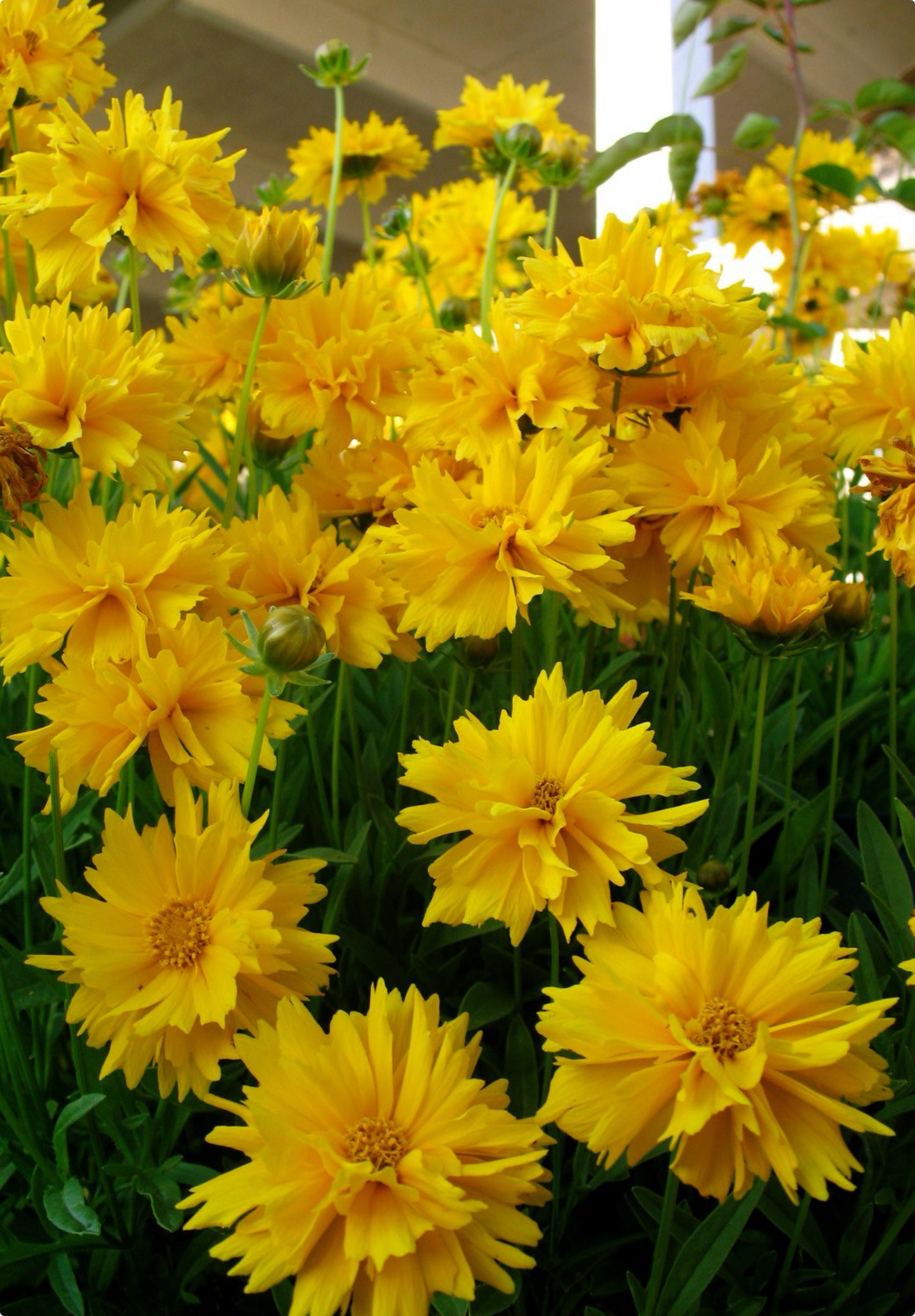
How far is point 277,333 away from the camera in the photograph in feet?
1.63

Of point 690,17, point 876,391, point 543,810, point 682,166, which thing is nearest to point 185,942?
point 543,810

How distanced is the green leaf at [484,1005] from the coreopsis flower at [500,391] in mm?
204

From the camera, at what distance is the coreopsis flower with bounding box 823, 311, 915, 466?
1.66 ft

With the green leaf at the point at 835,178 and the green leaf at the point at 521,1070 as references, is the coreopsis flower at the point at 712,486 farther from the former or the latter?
the green leaf at the point at 835,178

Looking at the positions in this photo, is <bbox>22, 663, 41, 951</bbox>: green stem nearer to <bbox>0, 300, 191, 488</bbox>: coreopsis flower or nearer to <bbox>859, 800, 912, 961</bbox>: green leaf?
<bbox>0, 300, 191, 488</bbox>: coreopsis flower

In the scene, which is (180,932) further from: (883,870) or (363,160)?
(363,160)

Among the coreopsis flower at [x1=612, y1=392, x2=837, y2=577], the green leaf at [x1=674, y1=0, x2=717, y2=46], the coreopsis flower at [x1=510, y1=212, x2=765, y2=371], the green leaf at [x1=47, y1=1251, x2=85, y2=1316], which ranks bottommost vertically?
the green leaf at [x1=47, y1=1251, x2=85, y2=1316]

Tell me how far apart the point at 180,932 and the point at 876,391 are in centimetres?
39

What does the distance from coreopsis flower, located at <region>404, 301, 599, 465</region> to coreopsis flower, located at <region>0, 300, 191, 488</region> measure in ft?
0.35

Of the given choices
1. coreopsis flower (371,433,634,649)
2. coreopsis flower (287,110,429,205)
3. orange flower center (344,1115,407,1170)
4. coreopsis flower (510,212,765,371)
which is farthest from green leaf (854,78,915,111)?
orange flower center (344,1115,407,1170)

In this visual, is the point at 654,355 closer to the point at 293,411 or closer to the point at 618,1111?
the point at 293,411

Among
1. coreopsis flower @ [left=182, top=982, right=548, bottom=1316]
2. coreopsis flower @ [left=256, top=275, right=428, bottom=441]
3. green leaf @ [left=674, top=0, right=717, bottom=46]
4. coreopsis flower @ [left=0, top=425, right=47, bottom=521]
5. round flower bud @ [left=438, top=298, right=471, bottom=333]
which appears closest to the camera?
coreopsis flower @ [left=182, top=982, right=548, bottom=1316]

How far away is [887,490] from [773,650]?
0.31ft

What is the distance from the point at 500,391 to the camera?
44 cm
